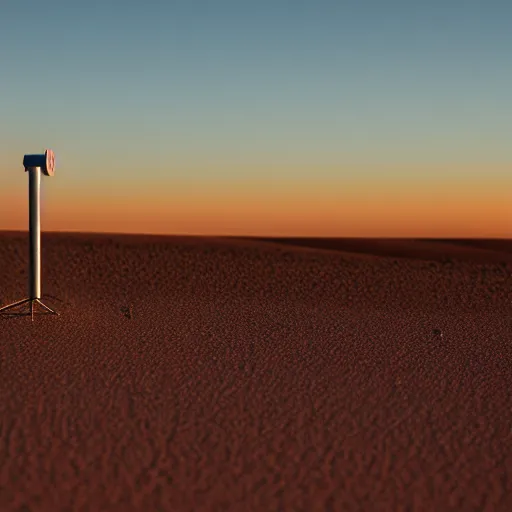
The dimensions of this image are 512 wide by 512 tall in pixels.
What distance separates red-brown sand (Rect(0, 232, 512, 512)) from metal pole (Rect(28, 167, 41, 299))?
1215mm

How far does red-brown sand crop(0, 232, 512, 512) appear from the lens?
310 inches

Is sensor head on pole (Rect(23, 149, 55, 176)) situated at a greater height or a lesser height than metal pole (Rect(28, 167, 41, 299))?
greater

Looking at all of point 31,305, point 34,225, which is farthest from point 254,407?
point 34,225

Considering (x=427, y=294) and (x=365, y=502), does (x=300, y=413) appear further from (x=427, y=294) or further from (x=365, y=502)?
(x=427, y=294)

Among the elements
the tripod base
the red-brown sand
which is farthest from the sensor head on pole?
the red-brown sand

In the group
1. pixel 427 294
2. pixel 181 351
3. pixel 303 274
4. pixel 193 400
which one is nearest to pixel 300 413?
pixel 193 400

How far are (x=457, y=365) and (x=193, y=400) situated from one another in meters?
6.39

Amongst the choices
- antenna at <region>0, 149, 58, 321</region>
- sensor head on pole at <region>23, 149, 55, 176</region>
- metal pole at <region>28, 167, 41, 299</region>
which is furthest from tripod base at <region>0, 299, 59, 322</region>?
sensor head on pole at <region>23, 149, 55, 176</region>

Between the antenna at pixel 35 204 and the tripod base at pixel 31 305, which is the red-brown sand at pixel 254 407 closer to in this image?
the tripod base at pixel 31 305

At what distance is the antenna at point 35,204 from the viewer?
19875 mm

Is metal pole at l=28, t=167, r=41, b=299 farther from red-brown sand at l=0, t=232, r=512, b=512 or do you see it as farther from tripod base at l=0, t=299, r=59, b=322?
red-brown sand at l=0, t=232, r=512, b=512

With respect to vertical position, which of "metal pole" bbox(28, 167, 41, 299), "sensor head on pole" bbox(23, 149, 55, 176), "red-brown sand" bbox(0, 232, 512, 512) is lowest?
"red-brown sand" bbox(0, 232, 512, 512)

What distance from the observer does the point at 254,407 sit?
11125 millimetres

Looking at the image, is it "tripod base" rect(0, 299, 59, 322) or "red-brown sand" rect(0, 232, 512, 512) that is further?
"tripod base" rect(0, 299, 59, 322)
